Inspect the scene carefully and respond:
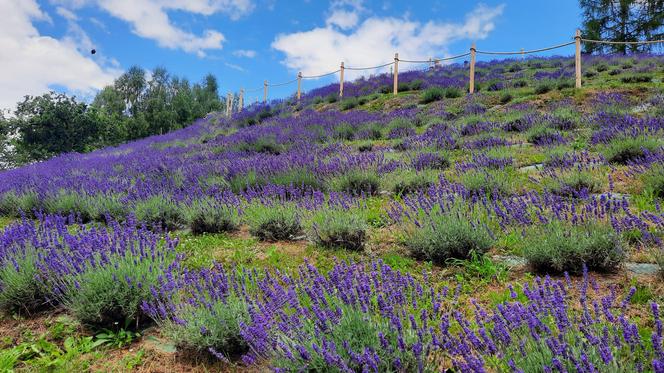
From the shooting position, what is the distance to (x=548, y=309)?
162 cm

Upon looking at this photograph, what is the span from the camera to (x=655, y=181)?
365cm

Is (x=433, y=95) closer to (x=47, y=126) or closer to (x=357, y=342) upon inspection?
(x=357, y=342)

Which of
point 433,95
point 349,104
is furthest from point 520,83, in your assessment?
point 349,104

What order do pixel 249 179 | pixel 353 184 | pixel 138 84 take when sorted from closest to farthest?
pixel 353 184 < pixel 249 179 < pixel 138 84

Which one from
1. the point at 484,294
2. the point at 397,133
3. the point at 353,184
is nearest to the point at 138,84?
the point at 397,133

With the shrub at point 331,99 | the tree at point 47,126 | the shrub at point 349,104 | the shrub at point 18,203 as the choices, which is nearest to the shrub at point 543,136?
the shrub at point 18,203

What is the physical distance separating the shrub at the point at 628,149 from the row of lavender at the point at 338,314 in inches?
138

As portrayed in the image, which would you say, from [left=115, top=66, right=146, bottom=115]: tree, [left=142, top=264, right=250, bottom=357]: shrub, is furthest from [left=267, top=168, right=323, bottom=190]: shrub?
[left=115, top=66, right=146, bottom=115]: tree

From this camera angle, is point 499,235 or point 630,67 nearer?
point 499,235

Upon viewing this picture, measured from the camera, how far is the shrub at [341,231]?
331cm

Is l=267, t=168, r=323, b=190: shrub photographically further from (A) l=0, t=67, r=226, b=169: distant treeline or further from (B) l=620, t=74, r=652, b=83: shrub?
(A) l=0, t=67, r=226, b=169: distant treeline

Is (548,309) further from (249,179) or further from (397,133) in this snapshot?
(397,133)

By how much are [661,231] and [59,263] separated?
4.02 m

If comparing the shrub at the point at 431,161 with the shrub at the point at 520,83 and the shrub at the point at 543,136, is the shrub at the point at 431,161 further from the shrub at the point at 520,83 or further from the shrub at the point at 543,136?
the shrub at the point at 520,83
